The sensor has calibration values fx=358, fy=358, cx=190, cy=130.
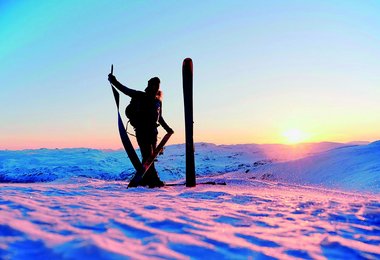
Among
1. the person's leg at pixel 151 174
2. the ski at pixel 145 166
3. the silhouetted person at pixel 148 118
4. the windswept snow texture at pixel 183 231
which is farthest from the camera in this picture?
the person's leg at pixel 151 174

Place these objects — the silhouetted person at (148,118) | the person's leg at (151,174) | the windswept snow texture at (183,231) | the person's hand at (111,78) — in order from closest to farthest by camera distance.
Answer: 1. the windswept snow texture at (183,231)
2. the silhouetted person at (148,118)
3. the person's hand at (111,78)
4. the person's leg at (151,174)

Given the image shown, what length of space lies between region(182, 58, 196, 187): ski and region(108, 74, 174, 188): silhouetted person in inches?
21.7

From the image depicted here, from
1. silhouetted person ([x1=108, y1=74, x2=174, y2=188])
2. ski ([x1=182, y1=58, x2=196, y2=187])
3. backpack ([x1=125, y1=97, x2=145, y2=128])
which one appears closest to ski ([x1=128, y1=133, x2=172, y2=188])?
silhouetted person ([x1=108, y1=74, x2=174, y2=188])

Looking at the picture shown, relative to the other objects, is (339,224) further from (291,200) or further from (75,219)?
(75,219)

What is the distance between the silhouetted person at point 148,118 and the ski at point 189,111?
21.7 inches

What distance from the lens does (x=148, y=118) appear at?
7.24 meters

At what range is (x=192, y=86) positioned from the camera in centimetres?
A: 735

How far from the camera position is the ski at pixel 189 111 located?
730cm

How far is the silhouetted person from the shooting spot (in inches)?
282

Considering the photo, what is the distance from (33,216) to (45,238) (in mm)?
752

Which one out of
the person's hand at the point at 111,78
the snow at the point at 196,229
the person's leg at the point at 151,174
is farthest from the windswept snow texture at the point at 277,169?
the person's hand at the point at 111,78

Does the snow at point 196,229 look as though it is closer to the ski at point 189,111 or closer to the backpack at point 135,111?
the ski at point 189,111

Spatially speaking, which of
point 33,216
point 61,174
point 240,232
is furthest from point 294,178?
point 61,174

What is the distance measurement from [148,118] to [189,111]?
2.80 feet
